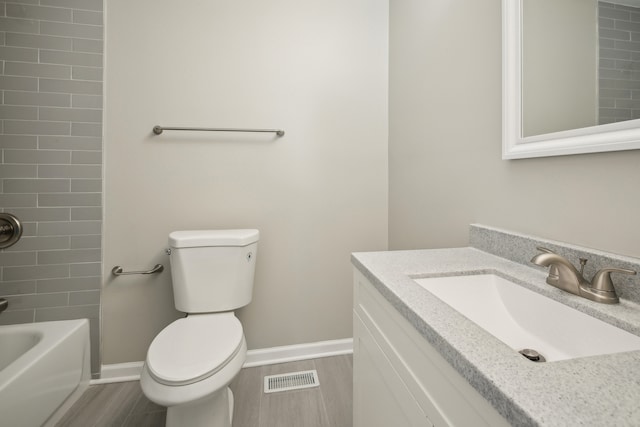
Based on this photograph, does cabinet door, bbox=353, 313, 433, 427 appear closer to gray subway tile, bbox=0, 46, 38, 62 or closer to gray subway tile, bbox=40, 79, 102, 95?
gray subway tile, bbox=40, 79, 102, 95

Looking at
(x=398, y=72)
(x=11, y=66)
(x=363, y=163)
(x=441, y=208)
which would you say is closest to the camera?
(x=441, y=208)

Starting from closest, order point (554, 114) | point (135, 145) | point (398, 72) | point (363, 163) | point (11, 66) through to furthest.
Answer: point (554, 114) < point (11, 66) < point (135, 145) < point (398, 72) < point (363, 163)

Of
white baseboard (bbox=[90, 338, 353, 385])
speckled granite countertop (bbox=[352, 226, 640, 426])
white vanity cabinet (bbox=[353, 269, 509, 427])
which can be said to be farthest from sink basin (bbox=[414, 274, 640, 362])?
white baseboard (bbox=[90, 338, 353, 385])

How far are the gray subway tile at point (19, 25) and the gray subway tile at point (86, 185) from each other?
79 cm

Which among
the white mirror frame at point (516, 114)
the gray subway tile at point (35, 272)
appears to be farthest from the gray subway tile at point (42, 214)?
the white mirror frame at point (516, 114)

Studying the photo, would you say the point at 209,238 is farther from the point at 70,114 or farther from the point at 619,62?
the point at 619,62

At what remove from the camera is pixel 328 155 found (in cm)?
183

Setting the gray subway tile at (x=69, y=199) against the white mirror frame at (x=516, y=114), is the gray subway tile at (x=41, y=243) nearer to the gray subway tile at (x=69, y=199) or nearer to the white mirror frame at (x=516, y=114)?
the gray subway tile at (x=69, y=199)

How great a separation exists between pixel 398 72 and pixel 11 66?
2049mm

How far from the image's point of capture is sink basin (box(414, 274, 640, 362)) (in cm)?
57

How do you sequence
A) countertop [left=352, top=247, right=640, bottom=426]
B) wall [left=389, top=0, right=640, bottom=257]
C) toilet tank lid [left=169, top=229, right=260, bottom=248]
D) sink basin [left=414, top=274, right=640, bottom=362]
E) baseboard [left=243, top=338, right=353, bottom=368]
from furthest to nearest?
baseboard [left=243, top=338, right=353, bottom=368] < toilet tank lid [left=169, top=229, right=260, bottom=248] < wall [left=389, top=0, right=640, bottom=257] < sink basin [left=414, top=274, right=640, bottom=362] < countertop [left=352, top=247, right=640, bottom=426]

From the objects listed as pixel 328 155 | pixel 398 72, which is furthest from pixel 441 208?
pixel 398 72

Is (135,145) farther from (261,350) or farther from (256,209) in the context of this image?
A: (261,350)

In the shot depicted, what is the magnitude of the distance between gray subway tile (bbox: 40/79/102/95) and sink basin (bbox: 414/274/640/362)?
1.87 m
